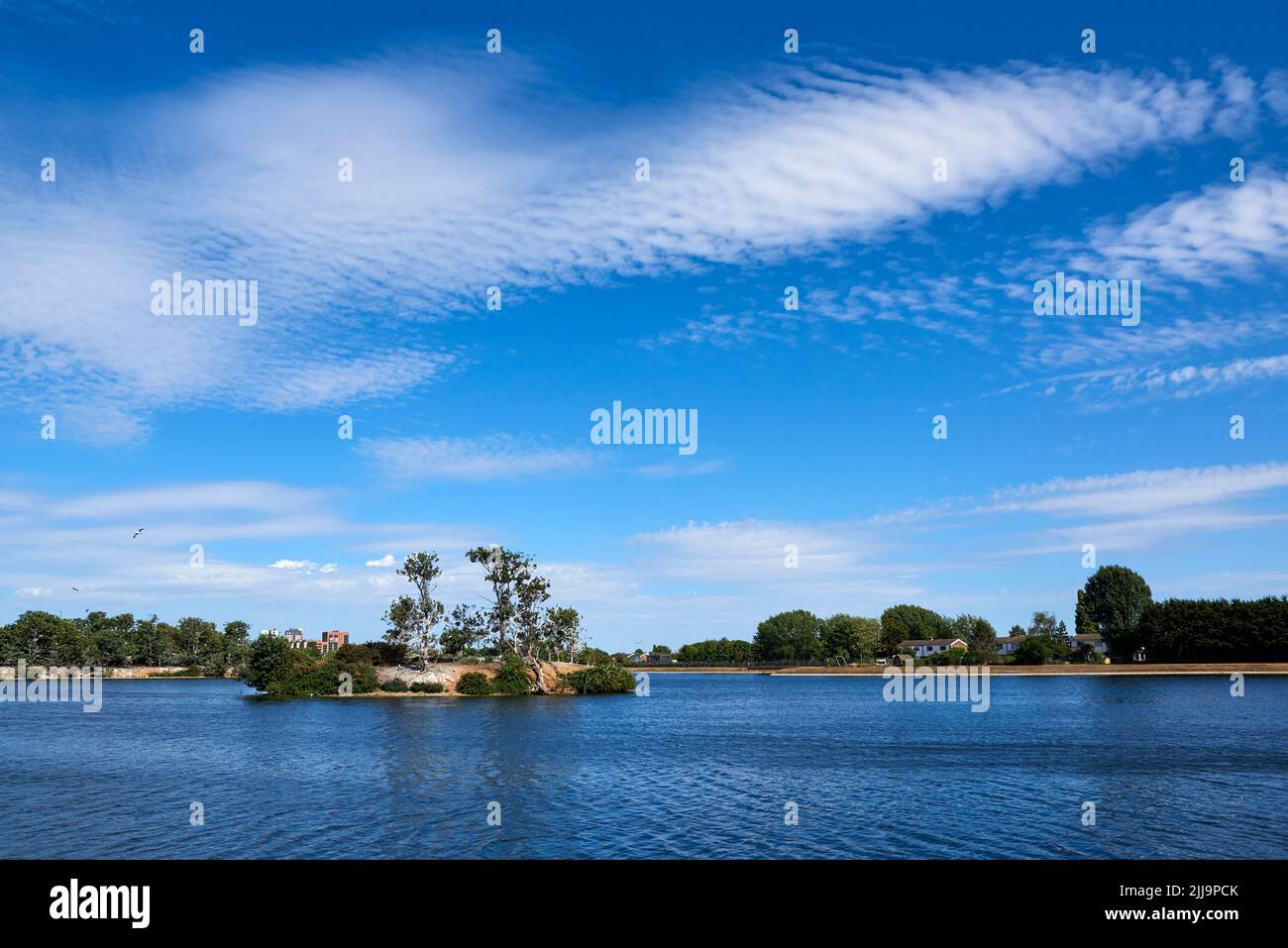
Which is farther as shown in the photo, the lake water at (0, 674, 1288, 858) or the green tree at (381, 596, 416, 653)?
the green tree at (381, 596, 416, 653)

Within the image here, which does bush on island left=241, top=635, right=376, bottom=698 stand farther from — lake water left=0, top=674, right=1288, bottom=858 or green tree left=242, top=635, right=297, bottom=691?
lake water left=0, top=674, right=1288, bottom=858

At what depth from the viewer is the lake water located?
3303cm

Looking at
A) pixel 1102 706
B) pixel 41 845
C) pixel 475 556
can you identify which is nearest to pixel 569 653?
pixel 475 556

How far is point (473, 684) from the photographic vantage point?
117250 millimetres

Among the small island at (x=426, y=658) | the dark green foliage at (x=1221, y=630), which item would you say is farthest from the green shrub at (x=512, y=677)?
the dark green foliage at (x=1221, y=630)

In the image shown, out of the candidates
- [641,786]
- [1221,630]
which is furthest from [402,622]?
[1221,630]

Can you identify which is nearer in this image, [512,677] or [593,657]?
[512,677]

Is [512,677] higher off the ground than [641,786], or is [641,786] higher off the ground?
[641,786]

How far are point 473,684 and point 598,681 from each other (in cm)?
2111

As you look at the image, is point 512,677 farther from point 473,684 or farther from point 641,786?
point 641,786

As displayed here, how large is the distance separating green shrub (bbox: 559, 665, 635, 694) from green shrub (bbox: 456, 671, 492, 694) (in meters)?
12.8

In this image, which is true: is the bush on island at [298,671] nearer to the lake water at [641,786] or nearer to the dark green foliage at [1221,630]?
the lake water at [641,786]

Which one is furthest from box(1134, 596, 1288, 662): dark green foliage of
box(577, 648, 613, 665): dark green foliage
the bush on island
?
the bush on island
